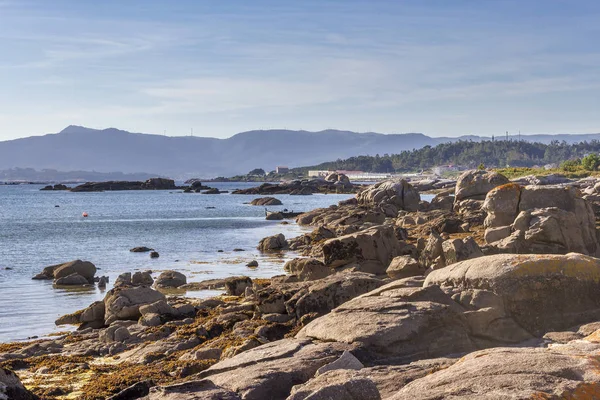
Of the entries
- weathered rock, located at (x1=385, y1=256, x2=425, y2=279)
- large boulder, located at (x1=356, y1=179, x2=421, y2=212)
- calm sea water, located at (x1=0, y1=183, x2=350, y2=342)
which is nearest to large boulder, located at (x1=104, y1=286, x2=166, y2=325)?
calm sea water, located at (x1=0, y1=183, x2=350, y2=342)

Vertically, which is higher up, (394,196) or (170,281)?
(394,196)

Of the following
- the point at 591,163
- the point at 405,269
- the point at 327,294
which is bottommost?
the point at 405,269

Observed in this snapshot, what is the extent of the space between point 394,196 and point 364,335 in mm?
64807

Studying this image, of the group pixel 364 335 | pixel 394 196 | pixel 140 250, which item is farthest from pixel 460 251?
pixel 394 196

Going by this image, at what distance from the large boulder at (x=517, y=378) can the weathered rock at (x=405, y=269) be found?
14880 mm

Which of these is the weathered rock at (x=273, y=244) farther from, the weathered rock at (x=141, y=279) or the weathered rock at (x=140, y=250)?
the weathered rock at (x=141, y=279)

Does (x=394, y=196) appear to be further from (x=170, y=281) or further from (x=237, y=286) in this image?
(x=237, y=286)

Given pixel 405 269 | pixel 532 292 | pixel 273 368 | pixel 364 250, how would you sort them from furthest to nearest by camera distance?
pixel 364 250
pixel 405 269
pixel 532 292
pixel 273 368

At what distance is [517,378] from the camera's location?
27.2 ft

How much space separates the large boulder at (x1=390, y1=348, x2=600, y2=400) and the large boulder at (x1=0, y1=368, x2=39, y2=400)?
281 inches

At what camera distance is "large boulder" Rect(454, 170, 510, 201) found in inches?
2018

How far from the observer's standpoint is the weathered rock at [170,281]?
33219 mm

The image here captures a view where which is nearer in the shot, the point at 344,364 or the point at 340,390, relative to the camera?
the point at 340,390

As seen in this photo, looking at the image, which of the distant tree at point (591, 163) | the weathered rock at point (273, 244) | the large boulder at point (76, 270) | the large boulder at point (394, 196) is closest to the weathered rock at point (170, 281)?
the large boulder at point (76, 270)
